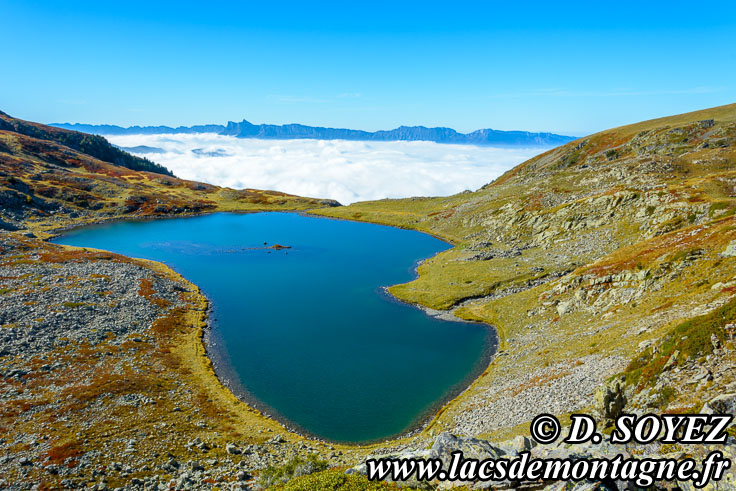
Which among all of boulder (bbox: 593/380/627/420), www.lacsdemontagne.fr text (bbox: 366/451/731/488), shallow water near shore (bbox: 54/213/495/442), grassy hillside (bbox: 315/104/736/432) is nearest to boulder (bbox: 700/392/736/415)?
grassy hillside (bbox: 315/104/736/432)

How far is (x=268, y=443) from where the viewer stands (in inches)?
1550

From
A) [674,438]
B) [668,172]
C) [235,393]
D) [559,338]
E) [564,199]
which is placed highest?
[668,172]

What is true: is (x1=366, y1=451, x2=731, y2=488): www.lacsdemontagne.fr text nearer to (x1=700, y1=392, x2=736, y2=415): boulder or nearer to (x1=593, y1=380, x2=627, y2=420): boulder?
(x1=700, y1=392, x2=736, y2=415): boulder

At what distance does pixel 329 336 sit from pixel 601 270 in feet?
156

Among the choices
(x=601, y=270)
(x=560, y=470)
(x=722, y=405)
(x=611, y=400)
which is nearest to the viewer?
(x=560, y=470)

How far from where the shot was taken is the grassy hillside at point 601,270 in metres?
38.0

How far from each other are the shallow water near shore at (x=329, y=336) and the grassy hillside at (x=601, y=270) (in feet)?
22.1

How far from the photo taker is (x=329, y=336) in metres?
69.6

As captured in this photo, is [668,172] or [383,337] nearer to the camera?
[383,337]

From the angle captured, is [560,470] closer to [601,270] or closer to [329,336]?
[601,270]

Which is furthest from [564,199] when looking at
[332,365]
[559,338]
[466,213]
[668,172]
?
[332,365]

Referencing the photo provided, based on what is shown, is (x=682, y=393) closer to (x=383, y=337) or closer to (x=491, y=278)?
(x=383, y=337)

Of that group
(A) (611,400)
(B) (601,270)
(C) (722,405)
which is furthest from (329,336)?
(C) (722,405)

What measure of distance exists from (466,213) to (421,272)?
213 feet
